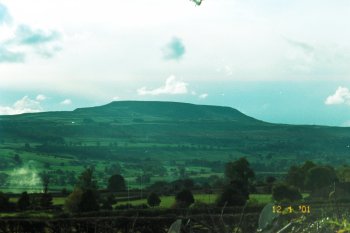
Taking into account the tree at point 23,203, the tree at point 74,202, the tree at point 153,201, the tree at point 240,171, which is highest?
the tree at point 240,171

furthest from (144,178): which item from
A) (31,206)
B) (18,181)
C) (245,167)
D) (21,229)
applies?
(21,229)

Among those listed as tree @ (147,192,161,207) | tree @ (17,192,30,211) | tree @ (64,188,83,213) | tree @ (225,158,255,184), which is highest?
tree @ (225,158,255,184)

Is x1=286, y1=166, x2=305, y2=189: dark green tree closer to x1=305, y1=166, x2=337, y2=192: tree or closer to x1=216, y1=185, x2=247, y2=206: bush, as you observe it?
x1=305, y1=166, x2=337, y2=192: tree

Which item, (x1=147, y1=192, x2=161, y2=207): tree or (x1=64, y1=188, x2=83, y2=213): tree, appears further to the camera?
(x1=147, y1=192, x2=161, y2=207): tree

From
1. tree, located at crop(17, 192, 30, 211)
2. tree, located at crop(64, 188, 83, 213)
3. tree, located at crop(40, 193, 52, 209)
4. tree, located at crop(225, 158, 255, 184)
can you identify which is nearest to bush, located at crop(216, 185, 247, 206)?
tree, located at crop(64, 188, 83, 213)

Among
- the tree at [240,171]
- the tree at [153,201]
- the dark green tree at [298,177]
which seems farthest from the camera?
the tree at [240,171]

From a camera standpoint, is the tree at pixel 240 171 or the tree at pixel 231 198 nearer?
the tree at pixel 231 198

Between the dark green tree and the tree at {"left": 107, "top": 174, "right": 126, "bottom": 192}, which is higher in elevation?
the dark green tree

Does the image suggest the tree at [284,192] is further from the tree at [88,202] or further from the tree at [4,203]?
the tree at [4,203]

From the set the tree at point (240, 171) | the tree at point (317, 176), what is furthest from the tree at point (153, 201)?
the tree at point (240, 171)

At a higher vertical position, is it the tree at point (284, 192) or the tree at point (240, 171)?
the tree at point (240, 171)

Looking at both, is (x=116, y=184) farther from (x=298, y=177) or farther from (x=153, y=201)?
(x=298, y=177)

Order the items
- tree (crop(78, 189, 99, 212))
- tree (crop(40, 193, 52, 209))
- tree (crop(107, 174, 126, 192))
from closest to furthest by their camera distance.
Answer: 1. tree (crop(78, 189, 99, 212))
2. tree (crop(40, 193, 52, 209))
3. tree (crop(107, 174, 126, 192))

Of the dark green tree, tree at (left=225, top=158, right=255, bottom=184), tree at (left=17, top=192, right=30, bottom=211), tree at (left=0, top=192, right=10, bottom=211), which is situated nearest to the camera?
tree at (left=0, top=192, right=10, bottom=211)
